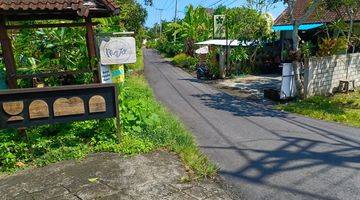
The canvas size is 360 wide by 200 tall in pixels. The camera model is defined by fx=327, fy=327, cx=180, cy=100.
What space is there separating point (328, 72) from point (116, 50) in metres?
9.95

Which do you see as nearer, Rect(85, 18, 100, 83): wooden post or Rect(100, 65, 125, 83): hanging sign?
Rect(85, 18, 100, 83): wooden post

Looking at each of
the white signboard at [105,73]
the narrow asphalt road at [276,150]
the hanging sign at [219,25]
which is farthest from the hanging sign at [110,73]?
the hanging sign at [219,25]

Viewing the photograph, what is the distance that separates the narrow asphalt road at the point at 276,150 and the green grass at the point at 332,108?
0.73 m

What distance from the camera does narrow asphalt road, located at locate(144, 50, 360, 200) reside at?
5.47 metres

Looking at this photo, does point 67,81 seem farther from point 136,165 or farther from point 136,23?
point 136,23

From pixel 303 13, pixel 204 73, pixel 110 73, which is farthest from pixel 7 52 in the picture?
pixel 303 13

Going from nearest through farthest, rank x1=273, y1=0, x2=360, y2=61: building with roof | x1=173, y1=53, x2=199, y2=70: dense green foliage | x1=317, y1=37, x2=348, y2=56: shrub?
x1=317, y1=37, x2=348, y2=56: shrub
x1=273, y1=0, x2=360, y2=61: building with roof
x1=173, y1=53, x2=199, y2=70: dense green foliage

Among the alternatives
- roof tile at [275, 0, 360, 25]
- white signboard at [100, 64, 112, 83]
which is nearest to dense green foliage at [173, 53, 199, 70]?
roof tile at [275, 0, 360, 25]

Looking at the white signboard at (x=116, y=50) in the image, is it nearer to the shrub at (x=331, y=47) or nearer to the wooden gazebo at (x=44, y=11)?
the wooden gazebo at (x=44, y=11)

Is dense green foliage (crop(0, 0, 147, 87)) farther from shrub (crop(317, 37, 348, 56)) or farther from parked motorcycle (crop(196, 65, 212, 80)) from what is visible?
parked motorcycle (crop(196, 65, 212, 80))

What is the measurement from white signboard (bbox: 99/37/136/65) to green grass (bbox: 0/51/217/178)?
148 cm

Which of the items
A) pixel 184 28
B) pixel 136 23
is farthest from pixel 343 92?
pixel 184 28

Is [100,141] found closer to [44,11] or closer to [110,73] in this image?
[44,11]

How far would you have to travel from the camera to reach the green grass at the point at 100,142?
639 centimetres
